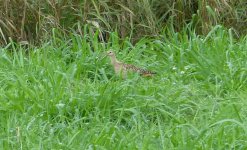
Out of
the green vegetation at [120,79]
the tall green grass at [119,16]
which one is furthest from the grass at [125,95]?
the tall green grass at [119,16]

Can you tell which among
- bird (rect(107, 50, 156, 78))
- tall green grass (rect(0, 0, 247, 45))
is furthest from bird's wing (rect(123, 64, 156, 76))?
tall green grass (rect(0, 0, 247, 45))

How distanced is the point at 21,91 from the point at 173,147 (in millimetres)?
1218

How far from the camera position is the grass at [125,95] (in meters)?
3.84

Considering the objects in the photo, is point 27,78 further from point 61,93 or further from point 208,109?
point 208,109

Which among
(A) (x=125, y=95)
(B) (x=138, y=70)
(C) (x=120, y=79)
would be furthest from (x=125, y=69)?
(A) (x=125, y=95)

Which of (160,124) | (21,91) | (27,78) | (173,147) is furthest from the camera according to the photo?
(27,78)

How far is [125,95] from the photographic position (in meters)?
4.39

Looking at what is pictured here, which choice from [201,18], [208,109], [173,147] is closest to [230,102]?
[208,109]

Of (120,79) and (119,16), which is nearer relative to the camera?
(120,79)

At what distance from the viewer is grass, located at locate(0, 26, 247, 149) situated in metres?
3.84

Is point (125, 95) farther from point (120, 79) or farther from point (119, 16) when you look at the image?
point (119, 16)

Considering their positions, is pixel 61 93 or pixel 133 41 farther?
pixel 133 41

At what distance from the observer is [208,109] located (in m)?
4.43

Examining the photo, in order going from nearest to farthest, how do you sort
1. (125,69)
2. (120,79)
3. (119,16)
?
(120,79) → (125,69) → (119,16)
